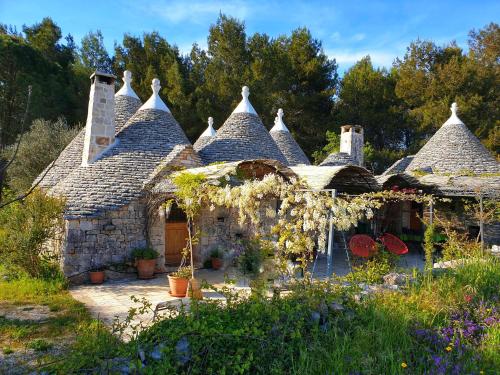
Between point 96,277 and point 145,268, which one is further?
point 145,268

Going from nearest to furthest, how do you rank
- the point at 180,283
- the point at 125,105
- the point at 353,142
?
the point at 180,283 < the point at 125,105 < the point at 353,142

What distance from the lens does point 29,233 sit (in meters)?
8.12

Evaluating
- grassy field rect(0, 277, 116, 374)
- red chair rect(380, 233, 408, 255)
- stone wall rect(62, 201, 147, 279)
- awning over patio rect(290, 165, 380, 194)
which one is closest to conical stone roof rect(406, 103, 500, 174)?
awning over patio rect(290, 165, 380, 194)

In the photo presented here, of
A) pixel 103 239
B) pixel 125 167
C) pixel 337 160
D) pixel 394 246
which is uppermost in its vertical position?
pixel 337 160

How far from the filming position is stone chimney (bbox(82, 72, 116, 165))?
10602mm

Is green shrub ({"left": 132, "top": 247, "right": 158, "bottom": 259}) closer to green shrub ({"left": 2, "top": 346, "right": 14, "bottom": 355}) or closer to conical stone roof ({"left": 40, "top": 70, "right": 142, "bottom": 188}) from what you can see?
conical stone roof ({"left": 40, "top": 70, "right": 142, "bottom": 188})

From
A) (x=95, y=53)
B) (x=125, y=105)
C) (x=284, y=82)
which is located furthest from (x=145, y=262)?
(x=95, y=53)

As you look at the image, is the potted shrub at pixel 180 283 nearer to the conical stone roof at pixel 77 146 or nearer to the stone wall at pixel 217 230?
the stone wall at pixel 217 230

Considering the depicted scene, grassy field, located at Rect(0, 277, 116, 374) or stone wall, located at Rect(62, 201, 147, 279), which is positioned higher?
stone wall, located at Rect(62, 201, 147, 279)

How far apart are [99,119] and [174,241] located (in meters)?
4.21

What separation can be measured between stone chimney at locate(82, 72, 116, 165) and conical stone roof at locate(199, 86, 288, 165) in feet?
9.60

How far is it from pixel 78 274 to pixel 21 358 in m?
4.08

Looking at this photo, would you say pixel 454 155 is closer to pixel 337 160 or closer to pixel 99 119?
pixel 337 160

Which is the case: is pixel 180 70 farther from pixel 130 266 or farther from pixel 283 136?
pixel 130 266
